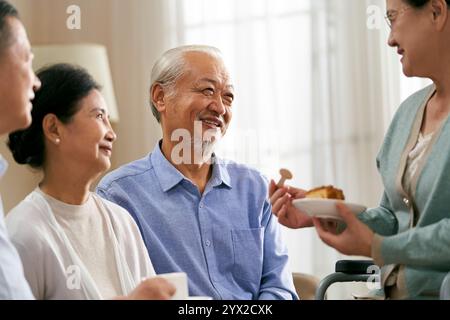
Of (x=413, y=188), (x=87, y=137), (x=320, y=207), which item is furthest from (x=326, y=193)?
(x=87, y=137)

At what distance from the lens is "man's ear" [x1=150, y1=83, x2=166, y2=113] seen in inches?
62.1

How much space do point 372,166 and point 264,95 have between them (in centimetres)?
27

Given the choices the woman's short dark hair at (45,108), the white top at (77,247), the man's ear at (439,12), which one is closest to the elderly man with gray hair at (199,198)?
the white top at (77,247)

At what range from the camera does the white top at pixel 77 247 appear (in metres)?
1.25

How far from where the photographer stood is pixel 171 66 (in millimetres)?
1569

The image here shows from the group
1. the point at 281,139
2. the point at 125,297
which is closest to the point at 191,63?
the point at 281,139

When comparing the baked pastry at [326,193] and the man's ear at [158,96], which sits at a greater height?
the man's ear at [158,96]

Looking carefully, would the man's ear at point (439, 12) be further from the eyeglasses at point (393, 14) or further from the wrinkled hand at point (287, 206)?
the wrinkled hand at point (287, 206)

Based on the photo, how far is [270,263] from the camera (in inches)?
62.1

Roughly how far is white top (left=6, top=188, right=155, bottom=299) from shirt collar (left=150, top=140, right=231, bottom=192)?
0.14 metres

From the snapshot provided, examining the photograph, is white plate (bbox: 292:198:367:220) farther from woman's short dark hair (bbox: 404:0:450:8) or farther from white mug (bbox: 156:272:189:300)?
woman's short dark hair (bbox: 404:0:450:8)

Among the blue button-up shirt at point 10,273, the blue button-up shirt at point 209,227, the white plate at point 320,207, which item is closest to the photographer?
the blue button-up shirt at point 10,273

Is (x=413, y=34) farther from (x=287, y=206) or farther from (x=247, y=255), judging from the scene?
(x=247, y=255)

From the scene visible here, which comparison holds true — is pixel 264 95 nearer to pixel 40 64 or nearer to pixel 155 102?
pixel 155 102
